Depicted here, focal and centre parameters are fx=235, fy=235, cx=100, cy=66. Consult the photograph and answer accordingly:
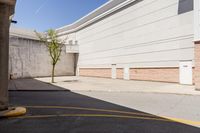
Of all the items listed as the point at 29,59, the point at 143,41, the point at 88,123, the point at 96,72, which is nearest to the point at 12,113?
the point at 88,123

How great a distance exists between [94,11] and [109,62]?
8.06 meters

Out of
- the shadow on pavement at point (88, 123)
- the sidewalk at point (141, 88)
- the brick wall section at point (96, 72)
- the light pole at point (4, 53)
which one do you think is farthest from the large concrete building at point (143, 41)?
the light pole at point (4, 53)

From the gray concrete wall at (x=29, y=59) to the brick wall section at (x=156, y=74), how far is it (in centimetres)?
1347

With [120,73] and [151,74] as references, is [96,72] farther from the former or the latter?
[151,74]

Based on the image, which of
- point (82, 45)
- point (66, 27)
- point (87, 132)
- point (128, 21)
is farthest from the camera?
point (66, 27)

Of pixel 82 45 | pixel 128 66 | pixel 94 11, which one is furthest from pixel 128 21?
pixel 82 45

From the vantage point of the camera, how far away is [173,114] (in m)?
8.08

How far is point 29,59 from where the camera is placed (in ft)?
102

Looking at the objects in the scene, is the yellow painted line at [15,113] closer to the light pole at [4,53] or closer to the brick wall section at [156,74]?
the light pole at [4,53]

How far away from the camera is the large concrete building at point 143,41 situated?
1934 cm

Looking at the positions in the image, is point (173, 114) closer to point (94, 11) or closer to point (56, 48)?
point (56, 48)

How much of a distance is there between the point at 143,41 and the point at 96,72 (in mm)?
11861

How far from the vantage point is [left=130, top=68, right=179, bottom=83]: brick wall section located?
2084cm

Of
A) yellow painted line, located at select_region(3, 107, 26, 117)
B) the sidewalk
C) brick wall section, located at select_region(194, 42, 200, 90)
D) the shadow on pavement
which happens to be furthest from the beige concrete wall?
yellow painted line, located at select_region(3, 107, 26, 117)
